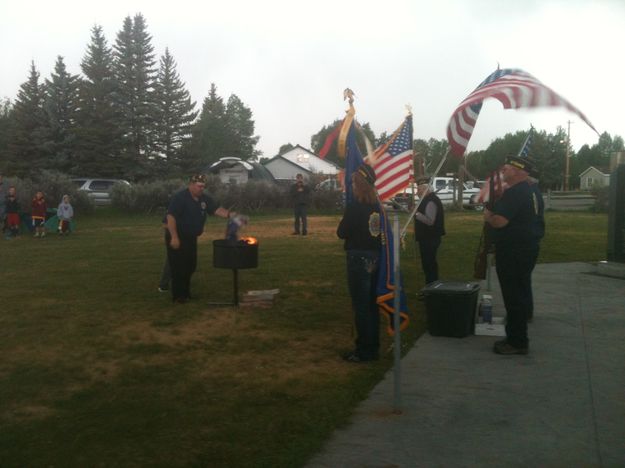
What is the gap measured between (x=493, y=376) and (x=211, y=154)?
293 feet

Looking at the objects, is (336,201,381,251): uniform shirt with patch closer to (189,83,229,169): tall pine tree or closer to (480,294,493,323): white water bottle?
(480,294,493,323): white water bottle

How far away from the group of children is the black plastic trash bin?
53.6 ft

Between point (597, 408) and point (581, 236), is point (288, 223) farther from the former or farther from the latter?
point (597, 408)

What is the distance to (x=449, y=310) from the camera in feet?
24.9

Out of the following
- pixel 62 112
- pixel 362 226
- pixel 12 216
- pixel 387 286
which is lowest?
pixel 387 286

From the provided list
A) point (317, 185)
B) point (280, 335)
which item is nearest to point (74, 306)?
point (280, 335)

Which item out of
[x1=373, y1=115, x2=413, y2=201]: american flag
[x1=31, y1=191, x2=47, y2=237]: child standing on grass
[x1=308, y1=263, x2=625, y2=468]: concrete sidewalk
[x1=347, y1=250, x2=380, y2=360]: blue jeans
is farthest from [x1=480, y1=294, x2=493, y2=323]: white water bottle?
[x1=31, y1=191, x2=47, y2=237]: child standing on grass

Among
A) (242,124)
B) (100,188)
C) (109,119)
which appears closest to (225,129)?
(242,124)

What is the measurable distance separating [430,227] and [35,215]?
15.9 meters

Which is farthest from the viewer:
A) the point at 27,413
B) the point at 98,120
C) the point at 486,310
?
the point at 98,120

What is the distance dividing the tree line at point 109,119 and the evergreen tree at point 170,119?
0.08 meters

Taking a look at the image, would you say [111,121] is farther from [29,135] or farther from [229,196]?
[229,196]

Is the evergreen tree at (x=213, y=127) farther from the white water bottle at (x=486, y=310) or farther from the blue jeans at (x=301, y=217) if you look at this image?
the white water bottle at (x=486, y=310)

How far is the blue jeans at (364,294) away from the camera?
6320 mm
